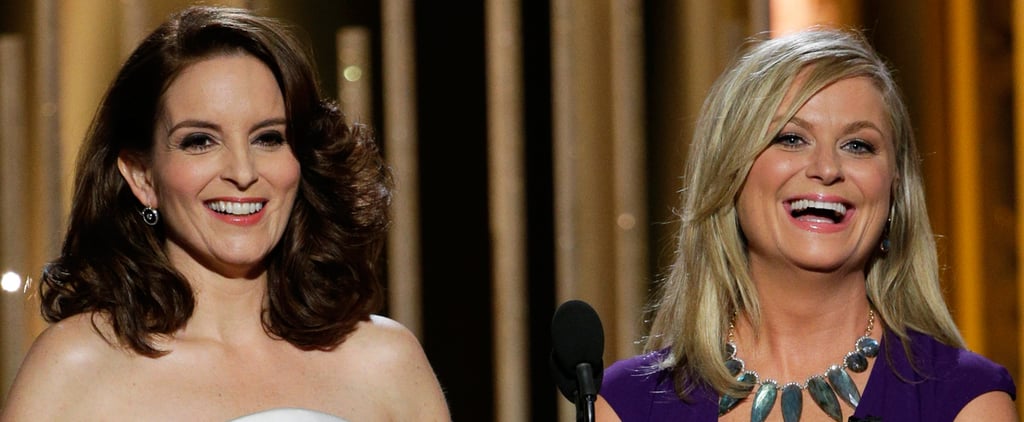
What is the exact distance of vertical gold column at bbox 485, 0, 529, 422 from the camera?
360 centimetres

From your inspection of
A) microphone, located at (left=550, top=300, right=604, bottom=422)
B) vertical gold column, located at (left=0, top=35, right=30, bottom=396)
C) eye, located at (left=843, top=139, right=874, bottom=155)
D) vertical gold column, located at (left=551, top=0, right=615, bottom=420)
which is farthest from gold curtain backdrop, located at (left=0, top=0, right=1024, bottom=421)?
microphone, located at (left=550, top=300, right=604, bottom=422)

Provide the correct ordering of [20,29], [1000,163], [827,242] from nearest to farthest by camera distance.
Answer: [827,242] → [1000,163] → [20,29]

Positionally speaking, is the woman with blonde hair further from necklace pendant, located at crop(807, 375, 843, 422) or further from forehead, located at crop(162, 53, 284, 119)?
forehead, located at crop(162, 53, 284, 119)

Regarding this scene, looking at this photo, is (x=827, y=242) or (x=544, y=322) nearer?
(x=827, y=242)

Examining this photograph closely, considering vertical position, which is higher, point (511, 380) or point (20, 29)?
point (20, 29)

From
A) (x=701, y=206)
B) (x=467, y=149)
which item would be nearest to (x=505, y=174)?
(x=467, y=149)

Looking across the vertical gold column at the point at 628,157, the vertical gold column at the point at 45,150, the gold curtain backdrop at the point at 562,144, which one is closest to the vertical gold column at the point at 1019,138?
the gold curtain backdrop at the point at 562,144

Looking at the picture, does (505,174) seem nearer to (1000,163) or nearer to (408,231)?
(408,231)

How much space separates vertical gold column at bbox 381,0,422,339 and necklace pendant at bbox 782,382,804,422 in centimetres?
133

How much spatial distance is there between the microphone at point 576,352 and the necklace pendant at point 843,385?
27.2 inches

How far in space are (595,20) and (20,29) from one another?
1.50m

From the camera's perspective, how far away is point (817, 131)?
243 cm

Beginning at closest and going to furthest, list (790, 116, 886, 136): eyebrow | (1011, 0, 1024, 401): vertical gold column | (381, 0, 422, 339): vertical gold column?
1. (790, 116, 886, 136): eyebrow
2. (1011, 0, 1024, 401): vertical gold column
3. (381, 0, 422, 339): vertical gold column

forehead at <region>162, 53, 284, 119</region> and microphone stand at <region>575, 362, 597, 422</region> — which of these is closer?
microphone stand at <region>575, 362, 597, 422</region>
